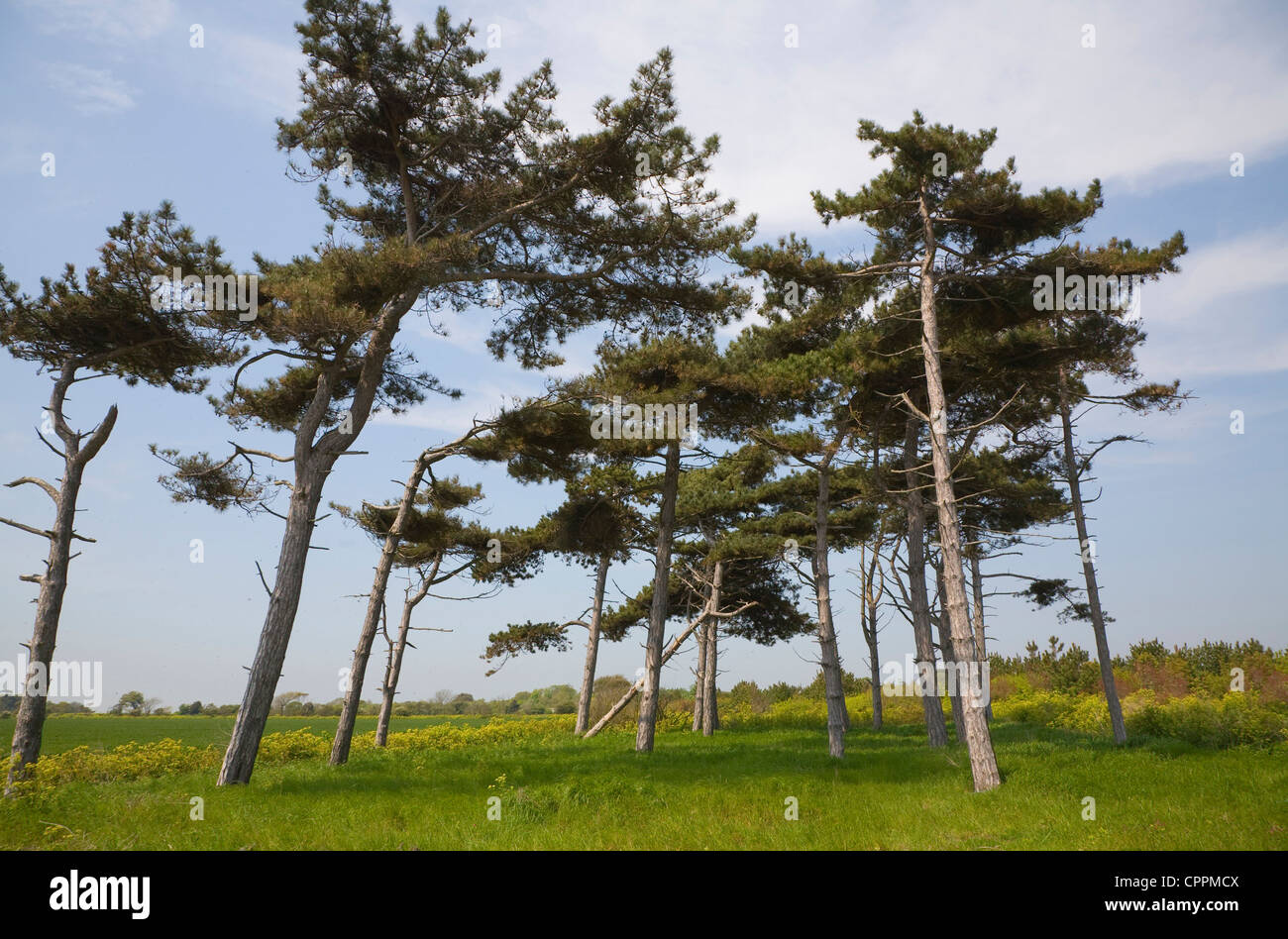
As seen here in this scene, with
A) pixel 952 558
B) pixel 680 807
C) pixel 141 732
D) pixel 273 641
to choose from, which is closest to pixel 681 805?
pixel 680 807

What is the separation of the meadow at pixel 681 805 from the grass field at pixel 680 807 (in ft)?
0.10

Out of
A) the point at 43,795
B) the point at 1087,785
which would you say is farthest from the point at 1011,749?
the point at 43,795

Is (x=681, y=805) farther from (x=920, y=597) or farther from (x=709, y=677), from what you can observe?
(x=709, y=677)

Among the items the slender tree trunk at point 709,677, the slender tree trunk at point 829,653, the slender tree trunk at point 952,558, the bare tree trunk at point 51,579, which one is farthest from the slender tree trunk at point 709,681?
the bare tree trunk at point 51,579

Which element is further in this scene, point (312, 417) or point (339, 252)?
point (312, 417)

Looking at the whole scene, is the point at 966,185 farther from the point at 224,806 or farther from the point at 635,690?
the point at 224,806

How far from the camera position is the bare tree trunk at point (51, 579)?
10.7m

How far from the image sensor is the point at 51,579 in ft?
37.3

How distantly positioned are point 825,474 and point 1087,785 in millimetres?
7682

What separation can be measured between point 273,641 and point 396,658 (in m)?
10.2

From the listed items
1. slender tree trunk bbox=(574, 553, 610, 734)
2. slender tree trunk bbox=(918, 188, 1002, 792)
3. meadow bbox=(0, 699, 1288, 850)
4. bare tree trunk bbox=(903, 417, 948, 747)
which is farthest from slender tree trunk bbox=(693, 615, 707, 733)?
slender tree trunk bbox=(918, 188, 1002, 792)

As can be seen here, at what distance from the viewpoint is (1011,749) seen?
53.5 feet

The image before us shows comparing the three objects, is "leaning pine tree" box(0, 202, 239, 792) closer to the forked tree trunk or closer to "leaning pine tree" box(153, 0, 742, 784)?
"leaning pine tree" box(153, 0, 742, 784)
